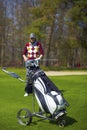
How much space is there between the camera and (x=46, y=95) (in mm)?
8414

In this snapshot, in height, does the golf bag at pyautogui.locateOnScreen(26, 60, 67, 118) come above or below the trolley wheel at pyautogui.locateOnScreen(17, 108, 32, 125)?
above

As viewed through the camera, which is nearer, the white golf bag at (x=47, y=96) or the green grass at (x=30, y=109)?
the white golf bag at (x=47, y=96)

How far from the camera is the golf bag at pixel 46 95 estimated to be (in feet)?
27.1

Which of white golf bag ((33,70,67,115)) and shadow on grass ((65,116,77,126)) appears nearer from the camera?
white golf bag ((33,70,67,115))

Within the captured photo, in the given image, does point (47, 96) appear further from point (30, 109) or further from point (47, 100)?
point (30, 109)

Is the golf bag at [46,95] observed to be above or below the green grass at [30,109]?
above

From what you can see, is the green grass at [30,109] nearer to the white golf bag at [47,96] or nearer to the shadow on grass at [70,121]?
the shadow on grass at [70,121]

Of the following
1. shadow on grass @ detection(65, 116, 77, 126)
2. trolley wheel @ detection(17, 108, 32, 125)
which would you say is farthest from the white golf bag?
shadow on grass @ detection(65, 116, 77, 126)

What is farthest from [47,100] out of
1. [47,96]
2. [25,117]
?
[25,117]

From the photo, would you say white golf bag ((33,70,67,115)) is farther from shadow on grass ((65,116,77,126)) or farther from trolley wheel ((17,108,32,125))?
shadow on grass ((65,116,77,126))

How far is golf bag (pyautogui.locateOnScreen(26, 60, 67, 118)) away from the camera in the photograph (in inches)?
326

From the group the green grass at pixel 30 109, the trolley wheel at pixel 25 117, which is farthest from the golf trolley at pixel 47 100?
the green grass at pixel 30 109

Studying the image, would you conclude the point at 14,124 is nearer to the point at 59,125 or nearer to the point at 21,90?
the point at 59,125

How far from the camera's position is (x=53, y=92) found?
27.9 feet
